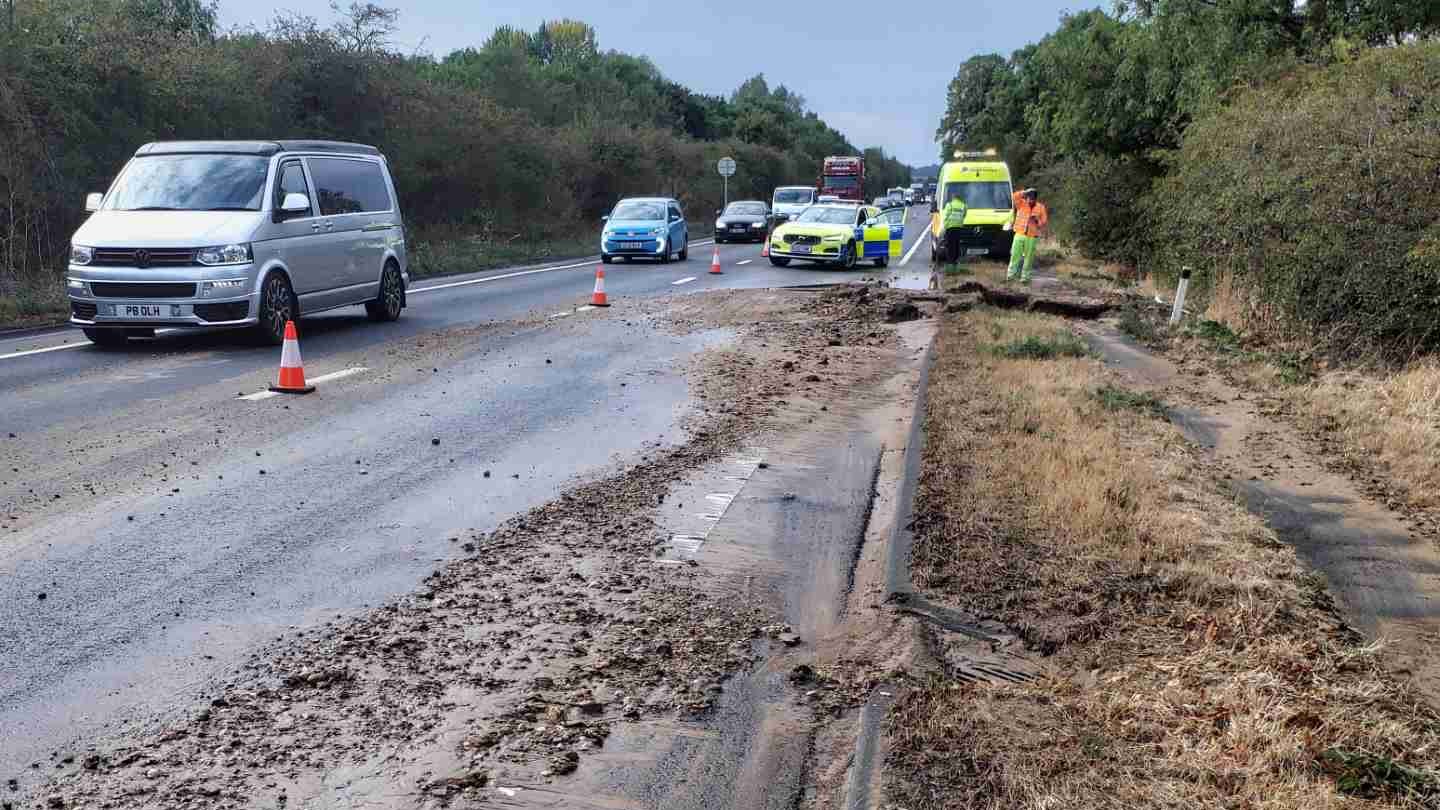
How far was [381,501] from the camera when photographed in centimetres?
687

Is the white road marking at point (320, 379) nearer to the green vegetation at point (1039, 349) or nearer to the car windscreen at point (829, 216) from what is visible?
the green vegetation at point (1039, 349)

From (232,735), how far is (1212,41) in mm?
22723

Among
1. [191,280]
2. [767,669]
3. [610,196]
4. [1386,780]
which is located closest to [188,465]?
[767,669]

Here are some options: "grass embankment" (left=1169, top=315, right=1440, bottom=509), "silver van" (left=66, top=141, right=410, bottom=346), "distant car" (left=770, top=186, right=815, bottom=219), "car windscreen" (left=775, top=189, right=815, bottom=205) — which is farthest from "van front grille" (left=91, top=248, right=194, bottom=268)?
"car windscreen" (left=775, top=189, right=815, bottom=205)

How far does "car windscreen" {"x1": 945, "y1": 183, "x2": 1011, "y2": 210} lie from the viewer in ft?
101

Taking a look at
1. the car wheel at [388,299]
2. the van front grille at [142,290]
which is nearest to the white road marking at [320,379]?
the van front grille at [142,290]

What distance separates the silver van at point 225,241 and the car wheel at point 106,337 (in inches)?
0.4

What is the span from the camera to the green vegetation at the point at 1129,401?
1034 cm

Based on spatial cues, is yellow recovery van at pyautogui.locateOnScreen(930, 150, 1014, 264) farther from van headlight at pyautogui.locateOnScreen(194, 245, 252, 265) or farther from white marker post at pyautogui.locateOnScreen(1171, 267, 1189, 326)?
van headlight at pyautogui.locateOnScreen(194, 245, 252, 265)

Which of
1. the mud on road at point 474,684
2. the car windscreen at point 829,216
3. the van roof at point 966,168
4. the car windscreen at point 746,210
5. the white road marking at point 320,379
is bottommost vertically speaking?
the white road marking at point 320,379

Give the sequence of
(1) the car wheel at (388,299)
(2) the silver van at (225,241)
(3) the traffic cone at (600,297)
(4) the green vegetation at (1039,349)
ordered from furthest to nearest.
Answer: (3) the traffic cone at (600,297)
(1) the car wheel at (388,299)
(4) the green vegetation at (1039,349)
(2) the silver van at (225,241)

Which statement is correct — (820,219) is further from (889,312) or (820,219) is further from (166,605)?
(166,605)

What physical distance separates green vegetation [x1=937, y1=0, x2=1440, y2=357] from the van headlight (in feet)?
36.0

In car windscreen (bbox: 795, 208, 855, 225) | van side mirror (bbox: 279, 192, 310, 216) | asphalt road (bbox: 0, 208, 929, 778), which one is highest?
A: van side mirror (bbox: 279, 192, 310, 216)
